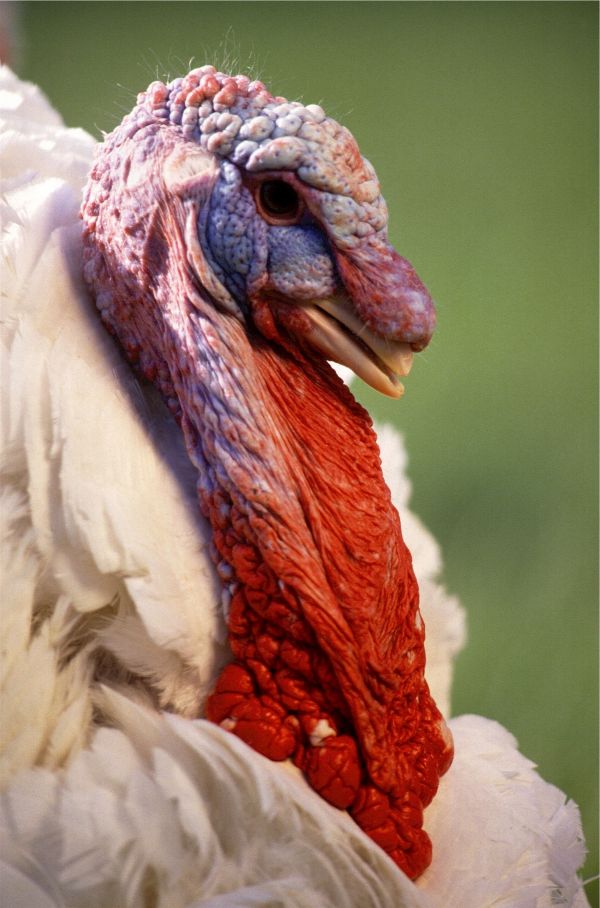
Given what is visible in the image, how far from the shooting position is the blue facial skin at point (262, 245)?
2.41 feet

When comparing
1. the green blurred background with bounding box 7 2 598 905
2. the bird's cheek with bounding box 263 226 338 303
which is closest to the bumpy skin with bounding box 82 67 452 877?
the bird's cheek with bounding box 263 226 338 303

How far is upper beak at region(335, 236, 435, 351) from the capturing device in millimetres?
739

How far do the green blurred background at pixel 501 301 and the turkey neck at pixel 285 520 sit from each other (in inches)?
15.5

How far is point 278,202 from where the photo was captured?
0.74m

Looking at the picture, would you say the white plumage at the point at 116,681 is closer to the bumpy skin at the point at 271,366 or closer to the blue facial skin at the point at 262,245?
the bumpy skin at the point at 271,366

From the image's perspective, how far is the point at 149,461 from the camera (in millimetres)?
780

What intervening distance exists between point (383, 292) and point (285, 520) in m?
0.20

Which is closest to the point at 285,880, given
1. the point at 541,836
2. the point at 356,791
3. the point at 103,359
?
the point at 356,791

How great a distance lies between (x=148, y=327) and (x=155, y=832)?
42 centimetres

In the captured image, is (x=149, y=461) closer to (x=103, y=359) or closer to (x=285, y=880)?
(x=103, y=359)

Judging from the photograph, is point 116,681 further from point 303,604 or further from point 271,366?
point 271,366

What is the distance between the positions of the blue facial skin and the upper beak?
2 cm

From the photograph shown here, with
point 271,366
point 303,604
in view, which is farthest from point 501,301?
point 303,604

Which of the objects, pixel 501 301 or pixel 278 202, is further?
pixel 501 301
